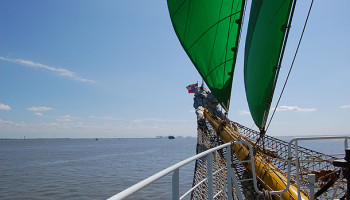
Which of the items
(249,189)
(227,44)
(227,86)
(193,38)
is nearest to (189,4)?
(193,38)

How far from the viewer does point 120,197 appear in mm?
846

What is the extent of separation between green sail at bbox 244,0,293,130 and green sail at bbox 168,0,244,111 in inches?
29.3

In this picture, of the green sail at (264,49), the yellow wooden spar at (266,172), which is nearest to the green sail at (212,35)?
the green sail at (264,49)

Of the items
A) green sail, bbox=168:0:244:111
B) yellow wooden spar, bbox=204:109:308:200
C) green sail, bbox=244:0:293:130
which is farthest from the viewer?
green sail, bbox=168:0:244:111

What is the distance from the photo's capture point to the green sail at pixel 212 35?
6523mm

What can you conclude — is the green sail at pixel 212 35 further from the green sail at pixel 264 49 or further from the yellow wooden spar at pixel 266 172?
the yellow wooden spar at pixel 266 172

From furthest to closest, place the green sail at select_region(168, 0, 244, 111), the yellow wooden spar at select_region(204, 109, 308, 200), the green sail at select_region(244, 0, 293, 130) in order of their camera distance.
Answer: the green sail at select_region(168, 0, 244, 111) → the yellow wooden spar at select_region(204, 109, 308, 200) → the green sail at select_region(244, 0, 293, 130)

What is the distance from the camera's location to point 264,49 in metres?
5.12

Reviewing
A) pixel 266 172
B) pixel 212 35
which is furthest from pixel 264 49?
pixel 266 172

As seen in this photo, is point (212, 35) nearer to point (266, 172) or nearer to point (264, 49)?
point (264, 49)

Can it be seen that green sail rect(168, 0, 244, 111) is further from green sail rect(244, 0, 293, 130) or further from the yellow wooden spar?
the yellow wooden spar

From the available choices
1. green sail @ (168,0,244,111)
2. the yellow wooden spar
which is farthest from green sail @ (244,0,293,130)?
the yellow wooden spar

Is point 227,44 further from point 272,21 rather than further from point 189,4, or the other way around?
point 272,21

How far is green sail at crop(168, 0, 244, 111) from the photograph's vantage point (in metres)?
6.52
